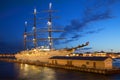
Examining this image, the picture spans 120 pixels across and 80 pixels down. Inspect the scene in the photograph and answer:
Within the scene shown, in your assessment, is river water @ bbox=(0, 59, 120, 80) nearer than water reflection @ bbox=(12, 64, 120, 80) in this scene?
No

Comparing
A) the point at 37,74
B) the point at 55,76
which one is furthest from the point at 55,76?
the point at 37,74

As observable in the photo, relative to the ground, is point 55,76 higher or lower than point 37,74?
lower

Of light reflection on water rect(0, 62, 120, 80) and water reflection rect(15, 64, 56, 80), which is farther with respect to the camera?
water reflection rect(15, 64, 56, 80)

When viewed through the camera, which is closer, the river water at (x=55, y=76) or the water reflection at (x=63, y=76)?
the water reflection at (x=63, y=76)

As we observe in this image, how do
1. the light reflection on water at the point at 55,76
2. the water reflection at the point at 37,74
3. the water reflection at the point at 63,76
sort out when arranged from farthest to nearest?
1. the water reflection at the point at 37,74
2. the light reflection on water at the point at 55,76
3. the water reflection at the point at 63,76

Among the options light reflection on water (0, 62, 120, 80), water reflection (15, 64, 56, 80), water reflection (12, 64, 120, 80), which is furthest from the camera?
water reflection (15, 64, 56, 80)

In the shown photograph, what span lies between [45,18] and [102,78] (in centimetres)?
7037

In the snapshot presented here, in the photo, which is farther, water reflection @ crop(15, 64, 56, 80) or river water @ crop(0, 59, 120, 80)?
water reflection @ crop(15, 64, 56, 80)

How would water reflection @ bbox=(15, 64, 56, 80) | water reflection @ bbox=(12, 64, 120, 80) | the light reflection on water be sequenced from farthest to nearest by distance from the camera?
water reflection @ bbox=(15, 64, 56, 80) → the light reflection on water → water reflection @ bbox=(12, 64, 120, 80)

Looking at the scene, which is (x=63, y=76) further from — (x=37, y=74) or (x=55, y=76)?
(x=37, y=74)

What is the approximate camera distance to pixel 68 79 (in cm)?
4941

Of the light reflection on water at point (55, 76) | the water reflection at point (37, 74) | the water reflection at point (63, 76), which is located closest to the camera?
the water reflection at point (63, 76)

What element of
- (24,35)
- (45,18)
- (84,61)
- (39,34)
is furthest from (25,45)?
(84,61)

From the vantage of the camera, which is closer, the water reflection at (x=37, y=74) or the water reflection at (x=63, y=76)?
the water reflection at (x=63, y=76)
